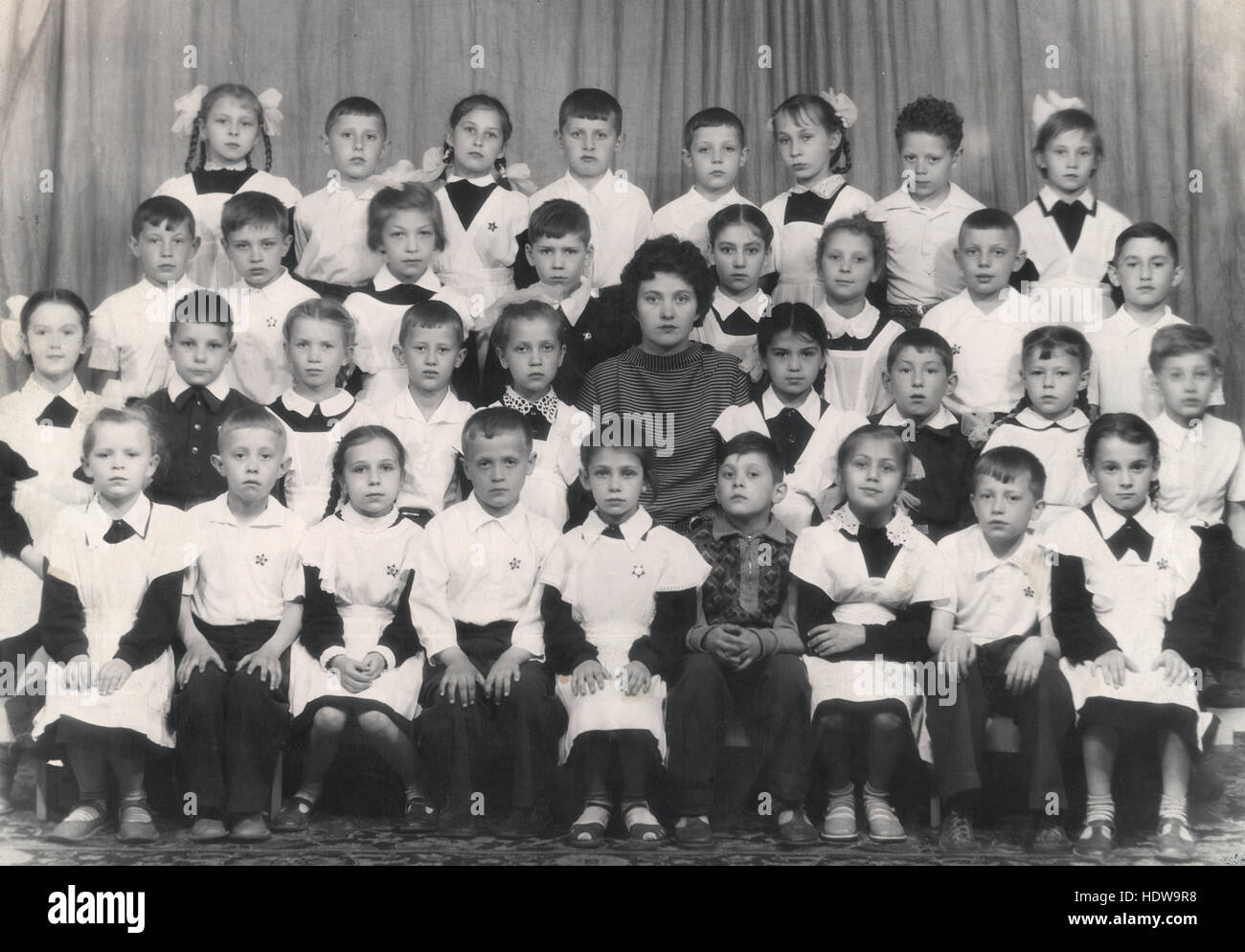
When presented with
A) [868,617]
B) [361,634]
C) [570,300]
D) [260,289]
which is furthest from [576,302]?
[868,617]

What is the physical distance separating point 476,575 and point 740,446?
91 cm

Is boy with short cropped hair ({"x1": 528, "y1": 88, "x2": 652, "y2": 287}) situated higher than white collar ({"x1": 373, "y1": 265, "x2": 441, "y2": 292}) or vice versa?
boy with short cropped hair ({"x1": 528, "y1": 88, "x2": 652, "y2": 287})

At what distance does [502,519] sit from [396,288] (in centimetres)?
89

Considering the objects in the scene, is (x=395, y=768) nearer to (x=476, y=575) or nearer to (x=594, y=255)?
(x=476, y=575)

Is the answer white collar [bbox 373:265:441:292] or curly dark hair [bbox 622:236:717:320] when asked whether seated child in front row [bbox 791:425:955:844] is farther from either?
white collar [bbox 373:265:441:292]

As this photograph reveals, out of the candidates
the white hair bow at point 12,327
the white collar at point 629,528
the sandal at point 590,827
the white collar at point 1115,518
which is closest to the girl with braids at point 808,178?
the white collar at point 629,528

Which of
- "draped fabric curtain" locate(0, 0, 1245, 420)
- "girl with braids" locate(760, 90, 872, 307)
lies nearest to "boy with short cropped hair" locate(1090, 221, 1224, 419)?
"draped fabric curtain" locate(0, 0, 1245, 420)

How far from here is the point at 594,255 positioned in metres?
5.79

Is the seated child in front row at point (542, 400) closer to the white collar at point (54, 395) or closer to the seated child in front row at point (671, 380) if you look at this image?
the seated child in front row at point (671, 380)

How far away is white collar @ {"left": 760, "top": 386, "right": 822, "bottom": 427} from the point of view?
554 cm

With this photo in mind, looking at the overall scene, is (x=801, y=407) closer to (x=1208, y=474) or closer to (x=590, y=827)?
(x=1208, y=474)

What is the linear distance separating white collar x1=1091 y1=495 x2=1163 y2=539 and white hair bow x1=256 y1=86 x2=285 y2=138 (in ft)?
9.91

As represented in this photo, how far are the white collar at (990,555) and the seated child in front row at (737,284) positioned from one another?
905 millimetres

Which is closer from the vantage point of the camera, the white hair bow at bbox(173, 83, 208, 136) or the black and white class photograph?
the black and white class photograph
